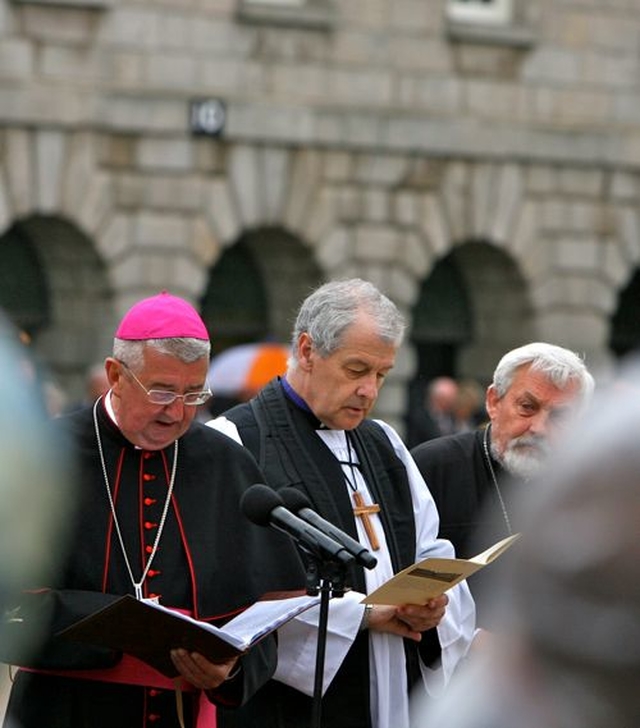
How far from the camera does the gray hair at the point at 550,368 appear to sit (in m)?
5.62

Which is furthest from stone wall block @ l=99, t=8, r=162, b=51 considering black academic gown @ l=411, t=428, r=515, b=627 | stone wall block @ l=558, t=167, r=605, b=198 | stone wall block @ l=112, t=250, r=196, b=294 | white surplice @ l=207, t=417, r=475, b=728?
white surplice @ l=207, t=417, r=475, b=728

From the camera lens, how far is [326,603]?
4137 mm

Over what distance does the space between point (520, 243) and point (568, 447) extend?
18.9 metres

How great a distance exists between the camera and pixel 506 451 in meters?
5.68

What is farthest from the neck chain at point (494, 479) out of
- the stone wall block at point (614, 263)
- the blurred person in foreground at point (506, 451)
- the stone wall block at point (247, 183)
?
the stone wall block at point (614, 263)

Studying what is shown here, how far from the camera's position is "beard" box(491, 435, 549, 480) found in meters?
5.64

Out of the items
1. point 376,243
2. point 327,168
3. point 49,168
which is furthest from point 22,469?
point 376,243

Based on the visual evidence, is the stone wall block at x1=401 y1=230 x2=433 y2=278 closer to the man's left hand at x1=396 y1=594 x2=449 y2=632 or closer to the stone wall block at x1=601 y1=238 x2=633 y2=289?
the stone wall block at x1=601 y1=238 x2=633 y2=289

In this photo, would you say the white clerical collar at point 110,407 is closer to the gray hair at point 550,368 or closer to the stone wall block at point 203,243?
the gray hair at point 550,368

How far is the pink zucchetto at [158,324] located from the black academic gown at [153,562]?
0.21 metres

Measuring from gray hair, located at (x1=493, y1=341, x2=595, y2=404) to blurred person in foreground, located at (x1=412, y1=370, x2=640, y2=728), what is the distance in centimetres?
394

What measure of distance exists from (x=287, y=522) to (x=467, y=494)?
5.29 ft

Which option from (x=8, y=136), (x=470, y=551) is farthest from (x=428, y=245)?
(x=470, y=551)

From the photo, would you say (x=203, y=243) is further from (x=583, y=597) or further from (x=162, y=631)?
(x=583, y=597)
